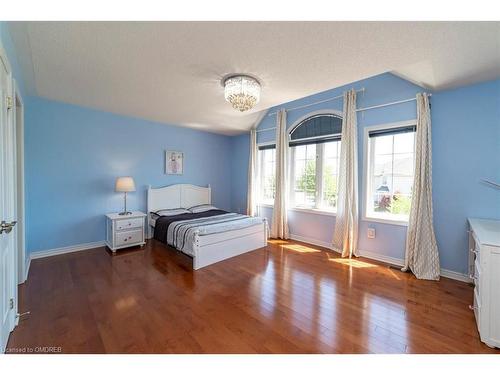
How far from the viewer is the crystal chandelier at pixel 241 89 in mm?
2303

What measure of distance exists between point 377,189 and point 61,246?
4.92 meters

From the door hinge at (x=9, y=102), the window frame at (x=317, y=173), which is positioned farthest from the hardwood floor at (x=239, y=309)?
the door hinge at (x=9, y=102)

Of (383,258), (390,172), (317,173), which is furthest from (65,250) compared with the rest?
(390,172)

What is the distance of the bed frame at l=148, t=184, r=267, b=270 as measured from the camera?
293 centimetres

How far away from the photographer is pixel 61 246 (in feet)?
11.0

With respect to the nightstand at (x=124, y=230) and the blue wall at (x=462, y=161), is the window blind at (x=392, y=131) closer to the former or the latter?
the blue wall at (x=462, y=161)

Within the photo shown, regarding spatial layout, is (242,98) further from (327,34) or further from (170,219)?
(170,219)

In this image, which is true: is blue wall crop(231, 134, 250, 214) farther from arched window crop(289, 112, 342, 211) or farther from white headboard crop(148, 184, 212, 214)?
arched window crop(289, 112, 342, 211)
